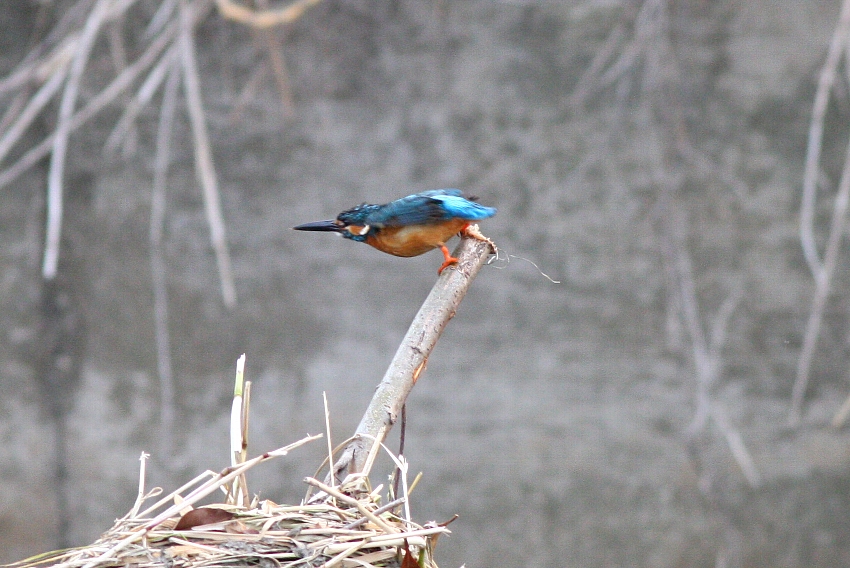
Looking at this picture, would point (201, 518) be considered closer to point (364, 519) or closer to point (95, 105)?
point (364, 519)

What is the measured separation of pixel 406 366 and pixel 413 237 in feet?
0.81

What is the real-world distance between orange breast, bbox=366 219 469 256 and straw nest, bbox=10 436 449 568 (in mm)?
435

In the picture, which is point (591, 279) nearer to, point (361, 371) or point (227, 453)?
point (361, 371)

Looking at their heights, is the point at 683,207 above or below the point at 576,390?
above

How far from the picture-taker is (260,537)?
946 mm

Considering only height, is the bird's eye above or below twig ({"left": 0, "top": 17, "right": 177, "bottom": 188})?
below

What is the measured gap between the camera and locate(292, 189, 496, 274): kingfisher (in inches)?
52.3

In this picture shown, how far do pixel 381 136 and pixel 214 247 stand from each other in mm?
711

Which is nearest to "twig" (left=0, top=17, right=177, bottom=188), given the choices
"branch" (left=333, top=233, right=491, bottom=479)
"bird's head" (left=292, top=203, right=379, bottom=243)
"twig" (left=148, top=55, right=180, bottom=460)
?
"twig" (left=148, top=55, right=180, bottom=460)

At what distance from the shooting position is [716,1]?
3172 mm

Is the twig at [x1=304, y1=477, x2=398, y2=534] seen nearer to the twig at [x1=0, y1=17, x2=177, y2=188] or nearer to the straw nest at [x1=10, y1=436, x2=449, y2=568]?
the straw nest at [x1=10, y1=436, x2=449, y2=568]

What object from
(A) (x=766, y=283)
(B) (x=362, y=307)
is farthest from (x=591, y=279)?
(B) (x=362, y=307)

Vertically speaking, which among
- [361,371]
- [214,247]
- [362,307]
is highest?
[214,247]

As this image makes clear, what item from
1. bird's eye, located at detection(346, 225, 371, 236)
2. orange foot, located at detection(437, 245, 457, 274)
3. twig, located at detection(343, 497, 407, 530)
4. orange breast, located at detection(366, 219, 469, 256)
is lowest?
twig, located at detection(343, 497, 407, 530)
